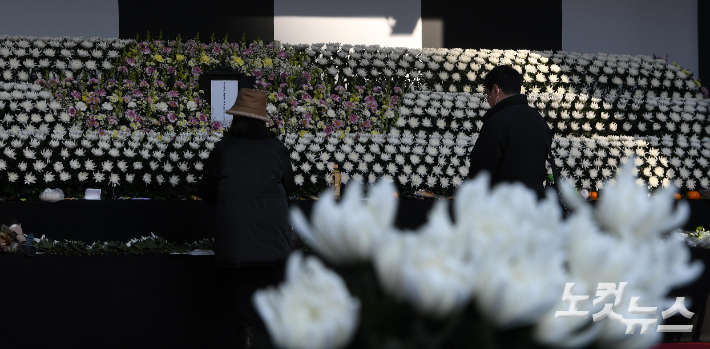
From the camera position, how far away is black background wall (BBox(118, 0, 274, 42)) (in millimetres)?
7262

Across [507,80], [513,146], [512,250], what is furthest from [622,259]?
[507,80]

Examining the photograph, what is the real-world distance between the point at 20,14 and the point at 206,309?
527 centimetres

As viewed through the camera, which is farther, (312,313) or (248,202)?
(248,202)

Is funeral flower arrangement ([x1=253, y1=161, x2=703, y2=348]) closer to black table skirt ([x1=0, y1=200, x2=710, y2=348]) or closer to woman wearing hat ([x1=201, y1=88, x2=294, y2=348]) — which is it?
woman wearing hat ([x1=201, y1=88, x2=294, y2=348])

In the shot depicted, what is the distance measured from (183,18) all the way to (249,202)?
484cm

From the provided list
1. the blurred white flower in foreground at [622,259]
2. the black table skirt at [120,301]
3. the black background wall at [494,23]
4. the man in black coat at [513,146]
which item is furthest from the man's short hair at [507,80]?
the black background wall at [494,23]

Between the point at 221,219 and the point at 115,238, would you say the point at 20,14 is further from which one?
the point at 221,219

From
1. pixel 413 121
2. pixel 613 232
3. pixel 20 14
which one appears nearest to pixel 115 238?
pixel 413 121

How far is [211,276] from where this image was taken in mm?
3535

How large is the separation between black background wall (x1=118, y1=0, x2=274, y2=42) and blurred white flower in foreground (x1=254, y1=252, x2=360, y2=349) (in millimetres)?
7000

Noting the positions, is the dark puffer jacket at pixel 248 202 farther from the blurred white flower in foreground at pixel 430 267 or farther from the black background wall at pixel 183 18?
the black background wall at pixel 183 18

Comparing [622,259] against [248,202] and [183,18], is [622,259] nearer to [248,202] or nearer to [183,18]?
[248,202]

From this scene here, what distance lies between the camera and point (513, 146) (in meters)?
3.02

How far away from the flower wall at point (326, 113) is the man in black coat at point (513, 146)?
230 centimetres
